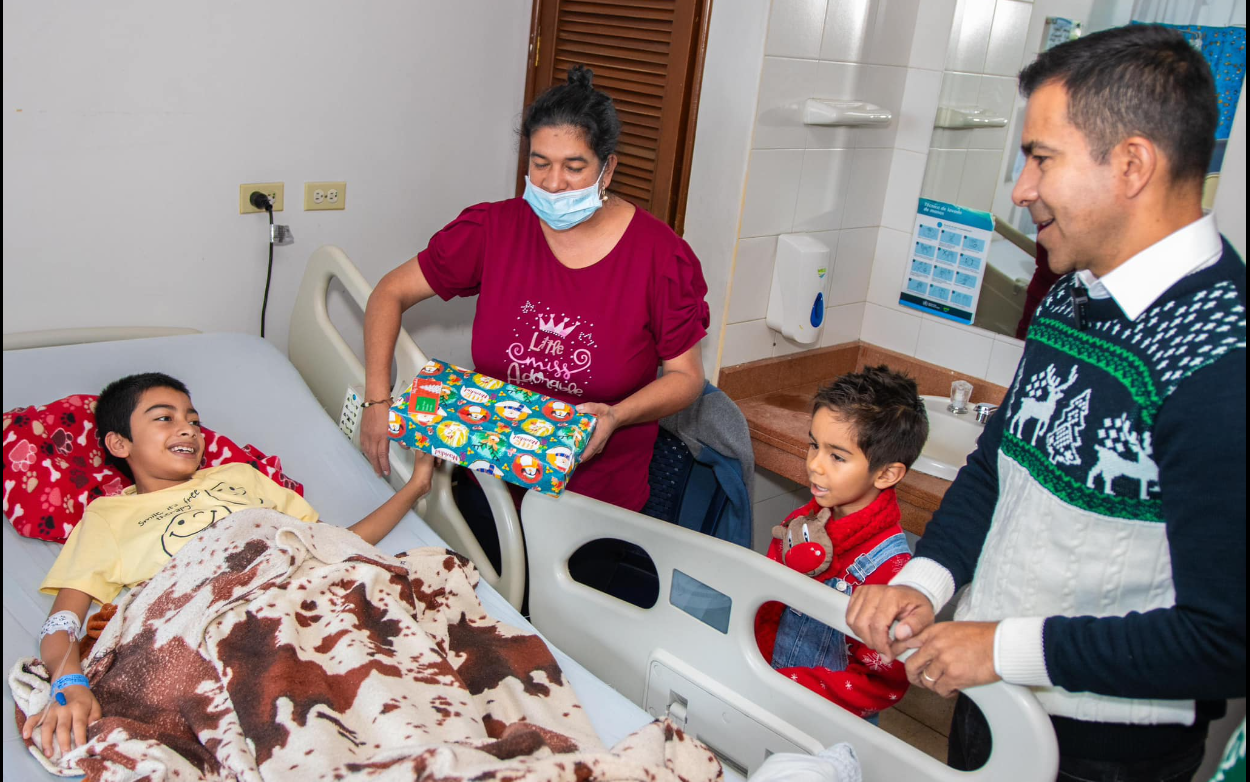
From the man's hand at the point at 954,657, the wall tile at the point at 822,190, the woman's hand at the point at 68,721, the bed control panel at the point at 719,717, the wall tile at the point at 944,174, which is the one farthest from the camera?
the wall tile at the point at 944,174

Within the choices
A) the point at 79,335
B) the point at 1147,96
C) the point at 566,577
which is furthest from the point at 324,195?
the point at 1147,96

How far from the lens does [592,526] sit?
1.91 metres

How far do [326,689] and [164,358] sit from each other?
3.61 ft

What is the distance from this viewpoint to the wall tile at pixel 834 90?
264 cm

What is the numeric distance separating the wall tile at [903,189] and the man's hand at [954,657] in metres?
1.91

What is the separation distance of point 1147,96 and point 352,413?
1858mm

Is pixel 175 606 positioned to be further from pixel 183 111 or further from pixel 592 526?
pixel 183 111

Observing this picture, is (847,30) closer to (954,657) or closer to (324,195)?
(324,195)

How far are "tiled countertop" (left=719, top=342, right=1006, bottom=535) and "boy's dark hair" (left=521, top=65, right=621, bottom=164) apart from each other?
93 cm

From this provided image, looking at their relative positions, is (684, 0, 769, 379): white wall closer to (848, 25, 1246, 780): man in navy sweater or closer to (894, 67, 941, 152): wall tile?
(894, 67, 941, 152): wall tile

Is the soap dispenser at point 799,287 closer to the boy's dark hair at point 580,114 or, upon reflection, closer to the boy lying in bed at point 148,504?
the boy's dark hair at point 580,114

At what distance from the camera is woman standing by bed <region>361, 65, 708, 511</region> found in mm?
1955

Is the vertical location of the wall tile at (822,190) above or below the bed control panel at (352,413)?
above

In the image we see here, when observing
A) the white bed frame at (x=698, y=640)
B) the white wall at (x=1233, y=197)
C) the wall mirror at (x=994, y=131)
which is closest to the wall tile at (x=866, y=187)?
the wall mirror at (x=994, y=131)
